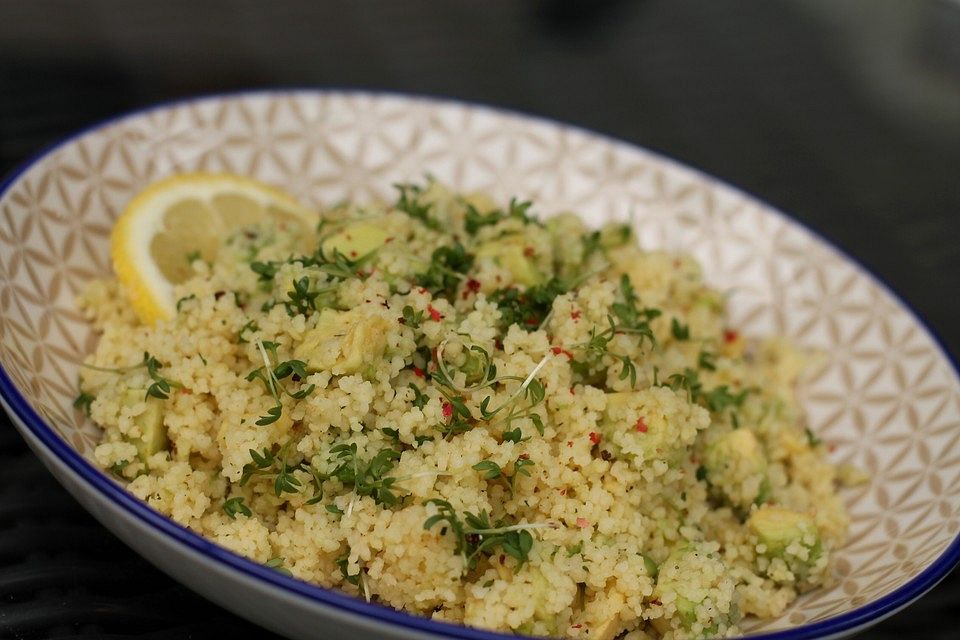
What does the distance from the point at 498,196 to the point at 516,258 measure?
84cm

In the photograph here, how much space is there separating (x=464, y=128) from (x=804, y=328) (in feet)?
4.22

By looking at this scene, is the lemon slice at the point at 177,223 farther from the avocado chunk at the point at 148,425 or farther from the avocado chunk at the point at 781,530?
the avocado chunk at the point at 781,530

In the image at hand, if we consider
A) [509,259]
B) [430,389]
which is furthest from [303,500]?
[509,259]

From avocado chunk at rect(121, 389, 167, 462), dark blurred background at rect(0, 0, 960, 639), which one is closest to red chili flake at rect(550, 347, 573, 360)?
avocado chunk at rect(121, 389, 167, 462)

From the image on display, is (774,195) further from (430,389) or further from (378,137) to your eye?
(430,389)

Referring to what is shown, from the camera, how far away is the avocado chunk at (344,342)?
6.41 feet

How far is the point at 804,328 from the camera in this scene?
2.93 m

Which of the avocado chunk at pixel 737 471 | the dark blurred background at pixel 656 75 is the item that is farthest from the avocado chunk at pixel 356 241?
the dark blurred background at pixel 656 75

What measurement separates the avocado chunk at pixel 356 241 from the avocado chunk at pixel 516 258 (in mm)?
277

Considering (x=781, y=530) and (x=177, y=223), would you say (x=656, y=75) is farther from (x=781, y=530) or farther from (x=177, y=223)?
(x=781, y=530)

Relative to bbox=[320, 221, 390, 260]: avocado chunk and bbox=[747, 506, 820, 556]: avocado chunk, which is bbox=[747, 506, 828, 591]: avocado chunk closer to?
bbox=[747, 506, 820, 556]: avocado chunk

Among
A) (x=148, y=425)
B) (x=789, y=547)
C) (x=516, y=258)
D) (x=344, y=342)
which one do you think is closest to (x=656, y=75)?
(x=516, y=258)

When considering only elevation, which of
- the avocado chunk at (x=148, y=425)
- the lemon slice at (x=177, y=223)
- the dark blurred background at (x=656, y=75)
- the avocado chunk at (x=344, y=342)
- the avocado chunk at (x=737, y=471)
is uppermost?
the dark blurred background at (x=656, y=75)

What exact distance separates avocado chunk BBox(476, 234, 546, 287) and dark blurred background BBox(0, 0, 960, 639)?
1779mm
